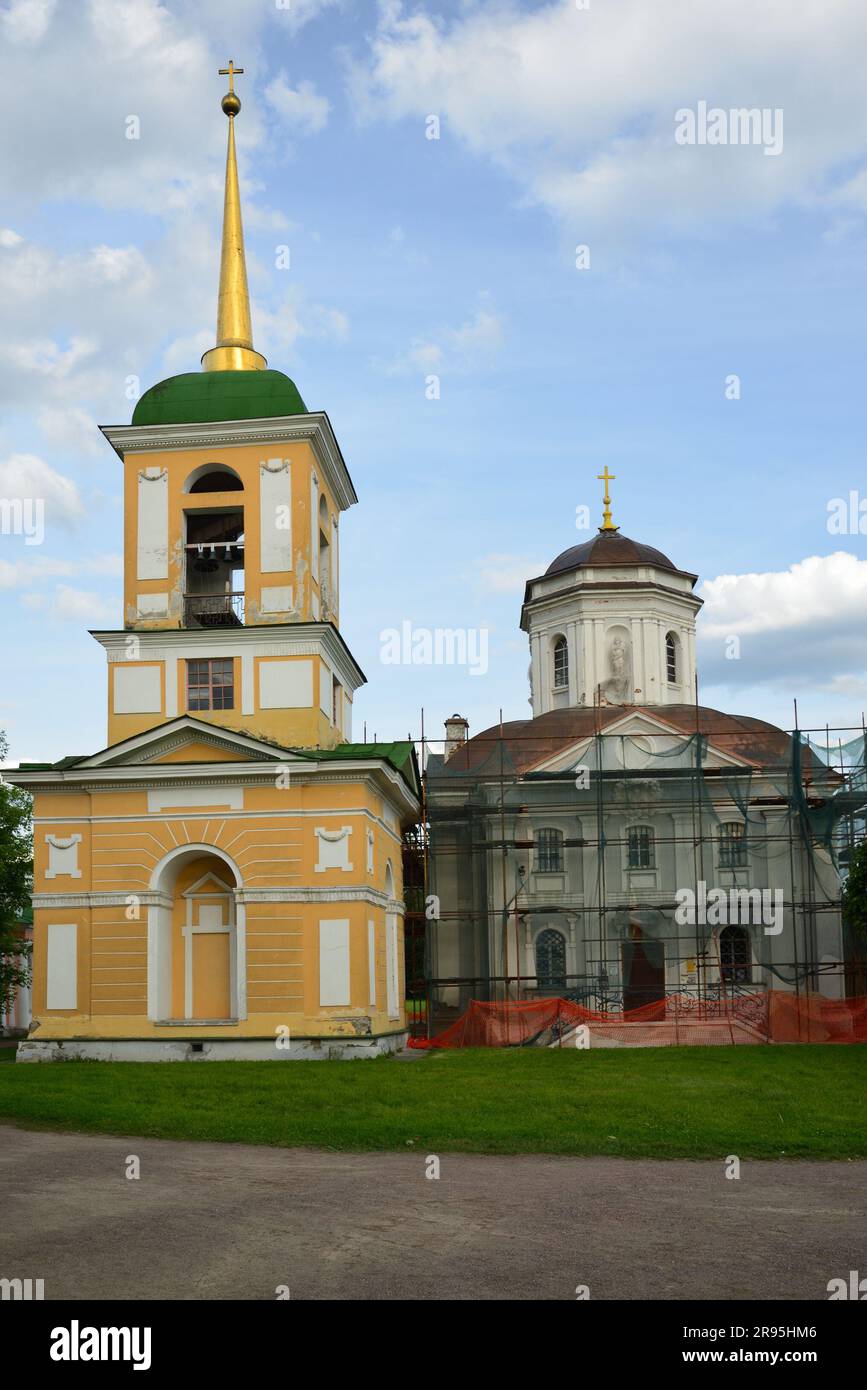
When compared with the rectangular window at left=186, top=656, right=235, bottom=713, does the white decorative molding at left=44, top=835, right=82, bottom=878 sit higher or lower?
lower

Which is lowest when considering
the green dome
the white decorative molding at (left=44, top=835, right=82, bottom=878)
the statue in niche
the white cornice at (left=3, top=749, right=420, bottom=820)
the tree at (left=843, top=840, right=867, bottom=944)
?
the tree at (left=843, top=840, right=867, bottom=944)

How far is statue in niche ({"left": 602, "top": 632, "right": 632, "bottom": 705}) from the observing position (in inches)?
1741

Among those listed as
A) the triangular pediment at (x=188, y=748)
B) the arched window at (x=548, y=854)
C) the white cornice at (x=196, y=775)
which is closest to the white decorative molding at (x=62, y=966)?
the white cornice at (x=196, y=775)

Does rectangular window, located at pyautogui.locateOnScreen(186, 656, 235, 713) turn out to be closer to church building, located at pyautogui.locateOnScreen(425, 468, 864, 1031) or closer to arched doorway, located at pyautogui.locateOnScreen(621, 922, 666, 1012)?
church building, located at pyautogui.locateOnScreen(425, 468, 864, 1031)

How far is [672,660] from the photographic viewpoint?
4531 centimetres

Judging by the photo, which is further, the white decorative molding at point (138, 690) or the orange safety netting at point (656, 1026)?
the orange safety netting at point (656, 1026)

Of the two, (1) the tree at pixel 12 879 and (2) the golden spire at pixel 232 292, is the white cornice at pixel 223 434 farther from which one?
(1) the tree at pixel 12 879

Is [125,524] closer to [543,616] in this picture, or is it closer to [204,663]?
[204,663]

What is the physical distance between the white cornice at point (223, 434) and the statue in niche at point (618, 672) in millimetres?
17986

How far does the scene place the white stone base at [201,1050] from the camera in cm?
2491

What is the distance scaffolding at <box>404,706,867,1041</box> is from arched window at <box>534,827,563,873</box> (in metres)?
0.04

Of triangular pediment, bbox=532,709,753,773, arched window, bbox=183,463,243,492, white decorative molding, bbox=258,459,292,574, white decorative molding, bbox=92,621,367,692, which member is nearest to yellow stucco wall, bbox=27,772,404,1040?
white decorative molding, bbox=92,621,367,692

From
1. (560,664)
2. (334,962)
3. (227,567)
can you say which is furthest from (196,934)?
(560,664)

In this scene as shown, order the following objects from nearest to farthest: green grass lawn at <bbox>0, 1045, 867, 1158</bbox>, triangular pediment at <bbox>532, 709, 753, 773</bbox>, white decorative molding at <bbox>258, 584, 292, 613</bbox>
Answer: green grass lawn at <bbox>0, 1045, 867, 1158</bbox> → white decorative molding at <bbox>258, 584, 292, 613</bbox> → triangular pediment at <bbox>532, 709, 753, 773</bbox>
